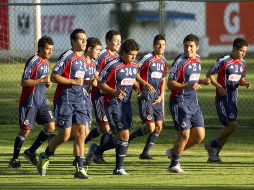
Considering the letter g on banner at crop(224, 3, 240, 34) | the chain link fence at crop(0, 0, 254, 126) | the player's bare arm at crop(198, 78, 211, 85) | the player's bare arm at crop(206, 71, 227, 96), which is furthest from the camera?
the letter g on banner at crop(224, 3, 240, 34)

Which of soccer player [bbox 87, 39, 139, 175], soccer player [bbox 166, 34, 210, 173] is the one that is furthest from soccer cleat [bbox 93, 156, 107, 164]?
soccer player [bbox 87, 39, 139, 175]

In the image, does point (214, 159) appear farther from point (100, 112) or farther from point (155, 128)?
point (100, 112)

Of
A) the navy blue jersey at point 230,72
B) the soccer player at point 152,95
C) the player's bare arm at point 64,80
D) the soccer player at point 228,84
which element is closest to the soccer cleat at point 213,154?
the soccer player at point 228,84

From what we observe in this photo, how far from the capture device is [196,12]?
4684 cm

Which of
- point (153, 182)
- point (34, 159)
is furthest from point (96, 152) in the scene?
point (153, 182)

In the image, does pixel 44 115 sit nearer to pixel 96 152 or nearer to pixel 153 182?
pixel 96 152

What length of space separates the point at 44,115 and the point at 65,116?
5.29 ft

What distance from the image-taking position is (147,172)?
14812 mm

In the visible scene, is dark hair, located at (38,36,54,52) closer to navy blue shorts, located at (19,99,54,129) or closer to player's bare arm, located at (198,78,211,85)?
navy blue shorts, located at (19,99,54,129)

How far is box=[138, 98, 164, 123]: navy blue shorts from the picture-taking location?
54.1 feet

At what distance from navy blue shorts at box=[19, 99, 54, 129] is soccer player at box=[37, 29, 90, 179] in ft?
4.29

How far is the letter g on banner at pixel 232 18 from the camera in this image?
48969 millimetres

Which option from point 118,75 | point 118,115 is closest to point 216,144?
point 118,115

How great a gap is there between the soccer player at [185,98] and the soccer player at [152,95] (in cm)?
155
